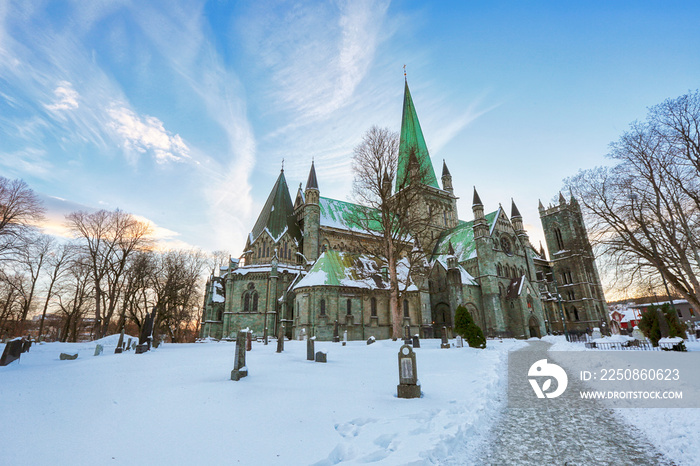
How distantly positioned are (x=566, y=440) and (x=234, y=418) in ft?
15.5

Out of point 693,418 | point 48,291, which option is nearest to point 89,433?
point 693,418

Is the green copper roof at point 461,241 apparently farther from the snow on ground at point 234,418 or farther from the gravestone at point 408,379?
the gravestone at point 408,379

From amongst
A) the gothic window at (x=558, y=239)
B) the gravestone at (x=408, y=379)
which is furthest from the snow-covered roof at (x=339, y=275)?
the gothic window at (x=558, y=239)

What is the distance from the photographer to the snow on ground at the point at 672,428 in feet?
12.9

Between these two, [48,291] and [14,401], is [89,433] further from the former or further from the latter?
[48,291]

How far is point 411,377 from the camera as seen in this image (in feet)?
20.7

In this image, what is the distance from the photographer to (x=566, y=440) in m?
4.48

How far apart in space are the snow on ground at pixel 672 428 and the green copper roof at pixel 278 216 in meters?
32.8

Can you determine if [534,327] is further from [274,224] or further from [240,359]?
[240,359]

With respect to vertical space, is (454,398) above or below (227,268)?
below

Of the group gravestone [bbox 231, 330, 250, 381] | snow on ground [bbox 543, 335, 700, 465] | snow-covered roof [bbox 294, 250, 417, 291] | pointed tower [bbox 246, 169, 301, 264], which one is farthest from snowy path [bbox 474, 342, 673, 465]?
pointed tower [bbox 246, 169, 301, 264]

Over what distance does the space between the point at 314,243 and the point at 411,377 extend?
29364 mm

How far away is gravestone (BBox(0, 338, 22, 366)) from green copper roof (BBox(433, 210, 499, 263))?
3268 centimetres

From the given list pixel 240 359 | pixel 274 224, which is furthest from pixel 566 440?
pixel 274 224
